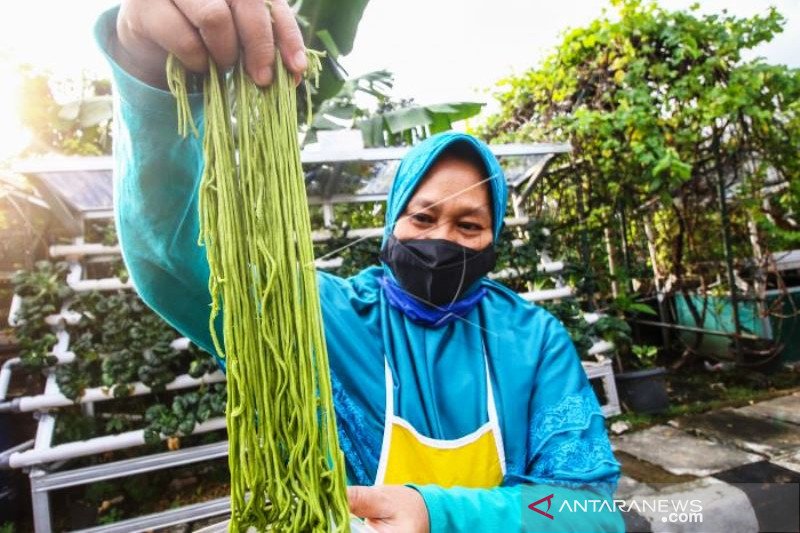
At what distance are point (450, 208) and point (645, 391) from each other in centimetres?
405

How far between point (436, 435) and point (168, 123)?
98 centimetres

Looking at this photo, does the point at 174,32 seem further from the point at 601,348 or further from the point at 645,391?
the point at 645,391

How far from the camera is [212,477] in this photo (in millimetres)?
3678

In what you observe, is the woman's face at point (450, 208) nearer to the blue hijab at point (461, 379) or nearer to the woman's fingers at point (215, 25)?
the blue hijab at point (461, 379)

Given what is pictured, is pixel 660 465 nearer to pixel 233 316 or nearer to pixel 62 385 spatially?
pixel 233 316

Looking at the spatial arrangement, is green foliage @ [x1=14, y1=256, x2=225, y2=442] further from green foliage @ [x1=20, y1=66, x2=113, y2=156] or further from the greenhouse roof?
green foliage @ [x1=20, y1=66, x2=113, y2=156]

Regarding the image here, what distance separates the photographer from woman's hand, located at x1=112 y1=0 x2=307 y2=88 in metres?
0.60

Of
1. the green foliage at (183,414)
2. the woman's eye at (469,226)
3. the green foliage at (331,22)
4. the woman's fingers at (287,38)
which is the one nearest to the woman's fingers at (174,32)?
the woman's fingers at (287,38)

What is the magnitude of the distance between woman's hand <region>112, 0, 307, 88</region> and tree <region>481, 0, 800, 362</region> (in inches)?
163

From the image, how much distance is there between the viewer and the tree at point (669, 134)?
4.21 m

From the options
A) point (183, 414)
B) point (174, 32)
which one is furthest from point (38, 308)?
point (174, 32)

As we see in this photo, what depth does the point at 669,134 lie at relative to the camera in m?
4.51

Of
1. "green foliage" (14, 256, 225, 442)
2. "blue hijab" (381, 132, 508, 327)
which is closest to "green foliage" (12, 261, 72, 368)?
"green foliage" (14, 256, 225, 442)

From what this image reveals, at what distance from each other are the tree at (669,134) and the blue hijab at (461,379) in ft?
11.2
